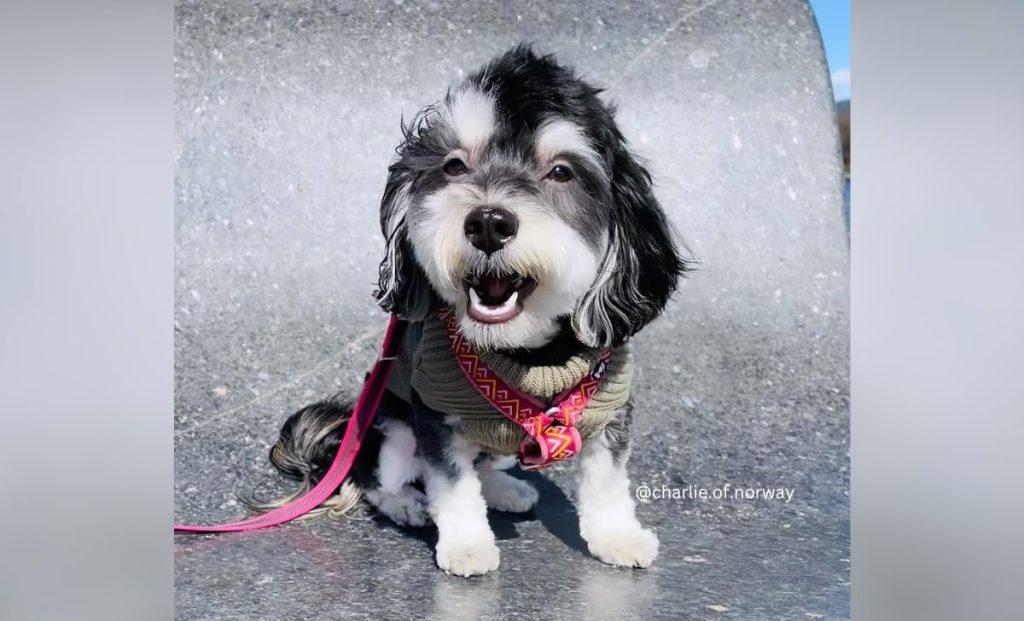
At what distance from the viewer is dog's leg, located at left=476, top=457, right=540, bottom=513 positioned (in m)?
2.55

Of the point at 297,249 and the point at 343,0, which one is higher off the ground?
the point at 343,0

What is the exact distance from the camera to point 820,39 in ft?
8.61

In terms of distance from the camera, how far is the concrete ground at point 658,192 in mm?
2658

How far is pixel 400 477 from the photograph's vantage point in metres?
2.43

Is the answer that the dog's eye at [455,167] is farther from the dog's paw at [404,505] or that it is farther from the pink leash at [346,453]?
the dog's paw at [404,505]

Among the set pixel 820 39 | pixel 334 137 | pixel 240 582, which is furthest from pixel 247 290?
pixel 820 39

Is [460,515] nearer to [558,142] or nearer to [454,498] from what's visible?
[454,498]

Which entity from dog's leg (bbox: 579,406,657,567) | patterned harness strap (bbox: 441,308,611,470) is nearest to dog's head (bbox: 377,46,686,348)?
patterned harness strap (bbox: 441,308,611,470)

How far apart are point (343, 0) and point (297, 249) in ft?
2.55

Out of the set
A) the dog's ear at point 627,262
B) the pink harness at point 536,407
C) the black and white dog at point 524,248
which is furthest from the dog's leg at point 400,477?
the dog's ear at point 627,262

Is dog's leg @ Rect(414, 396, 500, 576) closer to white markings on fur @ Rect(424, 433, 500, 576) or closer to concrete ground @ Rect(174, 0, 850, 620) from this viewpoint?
white markings on fur @ Rect(424, 433, 500, 576)

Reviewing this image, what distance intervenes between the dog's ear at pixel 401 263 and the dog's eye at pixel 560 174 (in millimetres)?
345

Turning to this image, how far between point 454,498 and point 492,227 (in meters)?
0.72
